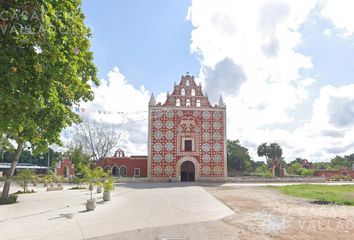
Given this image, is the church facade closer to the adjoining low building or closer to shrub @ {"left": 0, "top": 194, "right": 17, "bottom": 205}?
the adjoining low building

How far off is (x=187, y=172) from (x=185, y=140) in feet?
15.3

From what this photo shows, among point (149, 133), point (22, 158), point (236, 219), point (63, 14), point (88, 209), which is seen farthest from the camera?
point (22, 158)

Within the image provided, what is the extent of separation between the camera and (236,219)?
12.7m

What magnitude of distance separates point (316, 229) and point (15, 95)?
10021 mm

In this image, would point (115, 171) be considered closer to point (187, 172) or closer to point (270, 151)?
point (187, 172)

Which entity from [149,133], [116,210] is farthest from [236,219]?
[149,133]

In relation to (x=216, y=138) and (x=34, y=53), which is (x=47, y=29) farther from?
(x=216, y=138)

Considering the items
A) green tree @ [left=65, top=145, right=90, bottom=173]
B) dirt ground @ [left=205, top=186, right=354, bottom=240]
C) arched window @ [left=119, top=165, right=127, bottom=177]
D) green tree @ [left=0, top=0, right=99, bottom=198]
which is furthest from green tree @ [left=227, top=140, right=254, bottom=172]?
green tree @ [left=0, top=0, right=99, bottom=198]

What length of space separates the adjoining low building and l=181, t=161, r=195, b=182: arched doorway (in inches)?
236

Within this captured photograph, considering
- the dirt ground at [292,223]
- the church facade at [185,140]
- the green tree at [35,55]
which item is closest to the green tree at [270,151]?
the church facade at [185,140]

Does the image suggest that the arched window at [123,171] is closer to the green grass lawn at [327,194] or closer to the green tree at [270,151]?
the green grass lawn at [327,194]

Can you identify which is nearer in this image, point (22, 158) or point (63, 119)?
point (63, 119)

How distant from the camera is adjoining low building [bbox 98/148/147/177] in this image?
48.5m

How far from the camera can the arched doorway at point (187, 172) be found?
46.1 m
